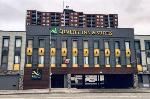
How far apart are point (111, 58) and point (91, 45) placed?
513cm

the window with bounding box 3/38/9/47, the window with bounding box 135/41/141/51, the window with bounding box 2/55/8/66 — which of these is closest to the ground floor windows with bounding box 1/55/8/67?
the window with bounding box 2/55/8/66

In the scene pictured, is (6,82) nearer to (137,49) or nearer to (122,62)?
(122,62)

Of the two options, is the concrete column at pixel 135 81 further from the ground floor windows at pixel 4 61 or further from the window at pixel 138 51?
the ground floor windows at pixel 4 61

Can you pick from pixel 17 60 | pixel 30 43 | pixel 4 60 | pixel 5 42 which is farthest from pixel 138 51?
pixel 4 60

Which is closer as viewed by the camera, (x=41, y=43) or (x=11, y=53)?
(x=11, y=53)

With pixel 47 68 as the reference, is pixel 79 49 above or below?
above

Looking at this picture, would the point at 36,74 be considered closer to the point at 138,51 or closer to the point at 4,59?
the point at 4,59


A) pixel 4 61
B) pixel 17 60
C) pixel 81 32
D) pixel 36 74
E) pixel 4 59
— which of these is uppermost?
pixel 81 32

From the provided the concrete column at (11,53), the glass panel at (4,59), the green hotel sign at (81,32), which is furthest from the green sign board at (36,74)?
the green hotel sign at (81,32)

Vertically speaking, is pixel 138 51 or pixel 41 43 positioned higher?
pixel 41 43

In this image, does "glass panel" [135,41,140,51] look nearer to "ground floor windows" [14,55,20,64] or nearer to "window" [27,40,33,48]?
"window" [27,40,33,48]

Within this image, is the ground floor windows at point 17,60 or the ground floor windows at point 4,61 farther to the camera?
the ground floor windows at point 17,60

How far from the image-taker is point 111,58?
58.3 m

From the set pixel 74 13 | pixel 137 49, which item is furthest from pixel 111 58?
pixel 74 13
